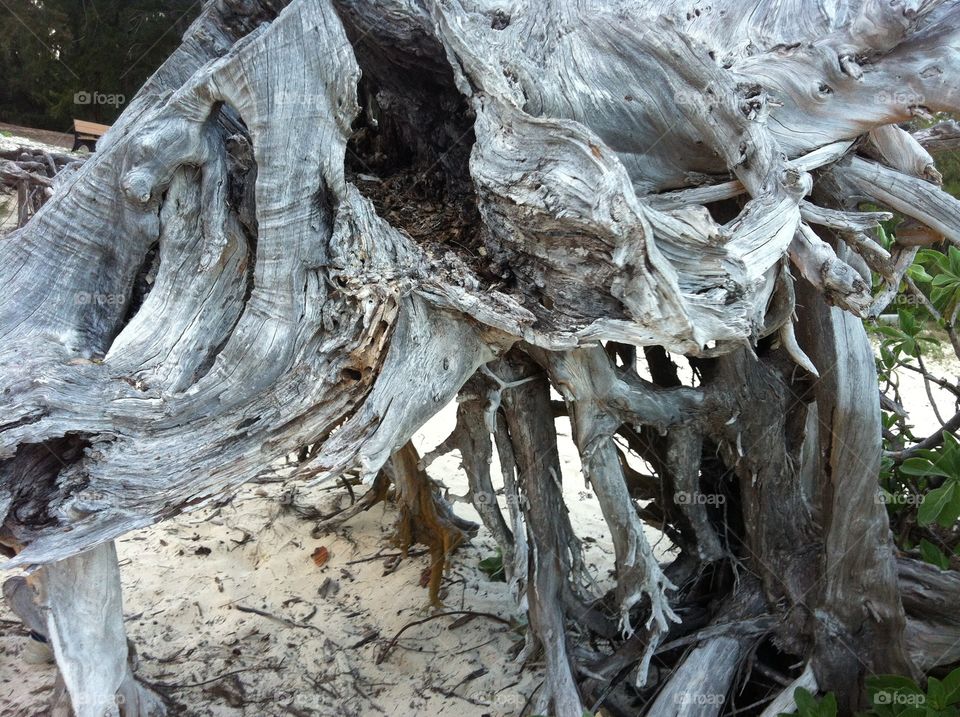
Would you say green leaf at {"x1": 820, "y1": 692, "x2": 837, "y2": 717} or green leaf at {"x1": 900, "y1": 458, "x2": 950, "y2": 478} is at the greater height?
green leaf at {"x1": 900, "y1": 458, "x2": 950, "y2": 478}

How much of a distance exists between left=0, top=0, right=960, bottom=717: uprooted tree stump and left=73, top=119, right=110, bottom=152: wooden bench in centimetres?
619

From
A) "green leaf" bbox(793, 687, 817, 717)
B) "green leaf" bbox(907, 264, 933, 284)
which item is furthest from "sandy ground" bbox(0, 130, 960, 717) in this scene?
"green leaf" bbox(907, 264, 933, 284)

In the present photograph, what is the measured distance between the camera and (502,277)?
2336 mm

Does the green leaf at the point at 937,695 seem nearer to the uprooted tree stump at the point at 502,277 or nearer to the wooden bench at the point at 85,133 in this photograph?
the uprooted tree stump at the point at 502,277

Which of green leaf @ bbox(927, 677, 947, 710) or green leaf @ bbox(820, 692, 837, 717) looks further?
green leaf @ bbox(820, 692, 837, 717)

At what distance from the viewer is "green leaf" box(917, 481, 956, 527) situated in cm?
269

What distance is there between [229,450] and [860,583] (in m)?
2.32

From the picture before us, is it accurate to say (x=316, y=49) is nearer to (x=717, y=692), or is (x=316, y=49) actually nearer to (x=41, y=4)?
(x=717, y=692)

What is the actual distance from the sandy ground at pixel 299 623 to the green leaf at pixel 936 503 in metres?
1.32

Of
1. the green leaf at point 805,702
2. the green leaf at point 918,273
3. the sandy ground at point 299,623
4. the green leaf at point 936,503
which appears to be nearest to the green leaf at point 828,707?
the green leaf at point 805,702

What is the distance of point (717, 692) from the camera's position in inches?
112

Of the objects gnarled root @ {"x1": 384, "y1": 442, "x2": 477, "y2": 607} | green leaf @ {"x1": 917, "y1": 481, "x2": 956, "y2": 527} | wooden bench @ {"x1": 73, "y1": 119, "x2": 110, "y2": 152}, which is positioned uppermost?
wooden bench @ {"x1": 73, "y1": 119, "x2": 110, "y2": 152}

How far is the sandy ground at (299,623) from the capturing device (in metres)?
3.32

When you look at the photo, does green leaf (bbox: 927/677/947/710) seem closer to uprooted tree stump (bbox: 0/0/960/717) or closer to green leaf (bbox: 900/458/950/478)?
uprooted tree stump (bbox: 0/0/960/717)
